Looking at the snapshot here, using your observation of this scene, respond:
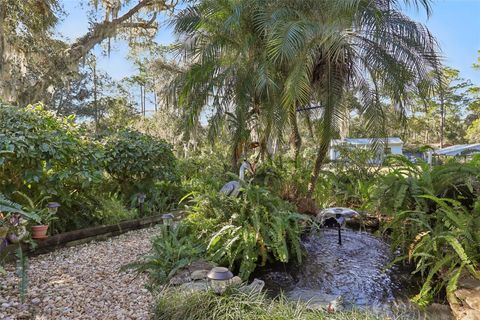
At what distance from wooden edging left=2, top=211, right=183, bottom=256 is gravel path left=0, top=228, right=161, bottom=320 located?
100mm

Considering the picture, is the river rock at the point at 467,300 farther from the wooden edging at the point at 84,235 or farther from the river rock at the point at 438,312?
the wooden edging at the point at 84,235

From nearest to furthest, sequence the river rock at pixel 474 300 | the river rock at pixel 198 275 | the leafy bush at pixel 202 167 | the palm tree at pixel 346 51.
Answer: the river rock at pixel 474 300
the river rock at pixel 198 275
the palm tree at pixel 346 51
the leafy bush at pixel 202 167

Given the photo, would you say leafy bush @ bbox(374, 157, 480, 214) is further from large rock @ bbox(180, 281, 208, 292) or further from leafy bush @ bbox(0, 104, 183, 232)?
leafy bush @ bbox(0, 104, 183, 232)

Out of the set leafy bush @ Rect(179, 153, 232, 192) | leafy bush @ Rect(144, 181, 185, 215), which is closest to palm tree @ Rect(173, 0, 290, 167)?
leafy bush @ Rect(179, 153, 232, 192)

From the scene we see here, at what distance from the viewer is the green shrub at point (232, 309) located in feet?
6.81

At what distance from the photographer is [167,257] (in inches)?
121

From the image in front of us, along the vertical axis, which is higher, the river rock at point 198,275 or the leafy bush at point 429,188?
the leafy bush at point 429,188

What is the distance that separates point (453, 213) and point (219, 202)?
2.26 meters

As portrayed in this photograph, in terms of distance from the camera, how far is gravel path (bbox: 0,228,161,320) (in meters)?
2.33

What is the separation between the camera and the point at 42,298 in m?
2.51

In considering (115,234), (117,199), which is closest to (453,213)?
(115,234)

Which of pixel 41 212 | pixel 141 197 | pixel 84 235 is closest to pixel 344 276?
pixel 84 235

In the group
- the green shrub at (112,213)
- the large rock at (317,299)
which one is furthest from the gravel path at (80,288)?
the large rock at (317,299)

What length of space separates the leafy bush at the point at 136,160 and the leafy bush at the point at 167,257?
6.53 feet
